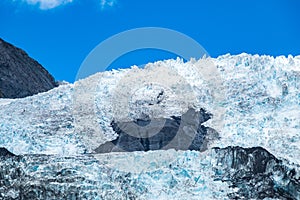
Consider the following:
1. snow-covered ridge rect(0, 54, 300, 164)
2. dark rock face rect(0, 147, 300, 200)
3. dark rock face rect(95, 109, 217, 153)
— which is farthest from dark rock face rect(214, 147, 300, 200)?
dark rock face rect(95, 109, 217, 153)

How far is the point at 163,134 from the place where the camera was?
27.3 m

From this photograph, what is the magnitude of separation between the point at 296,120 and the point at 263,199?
5910 mm

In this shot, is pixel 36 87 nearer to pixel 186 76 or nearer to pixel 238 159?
pixel 186 76

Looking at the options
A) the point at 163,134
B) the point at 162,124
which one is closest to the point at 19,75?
the point at 162,124

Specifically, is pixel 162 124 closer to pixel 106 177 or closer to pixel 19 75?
pixel 106 177

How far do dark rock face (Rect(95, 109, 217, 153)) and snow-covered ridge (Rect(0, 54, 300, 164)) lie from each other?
0.47 m

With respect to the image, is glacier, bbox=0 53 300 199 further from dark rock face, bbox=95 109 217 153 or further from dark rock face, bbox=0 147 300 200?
dark rock face, bbox=95 109 217 153

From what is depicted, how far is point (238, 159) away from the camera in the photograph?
22109 mm

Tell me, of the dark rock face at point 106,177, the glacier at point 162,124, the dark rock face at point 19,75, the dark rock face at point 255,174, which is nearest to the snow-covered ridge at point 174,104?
the glacier at point 162,124

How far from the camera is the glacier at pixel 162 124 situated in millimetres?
20562

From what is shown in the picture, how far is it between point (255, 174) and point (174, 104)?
29.7ft

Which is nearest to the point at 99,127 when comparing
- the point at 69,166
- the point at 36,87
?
the point at 69,166

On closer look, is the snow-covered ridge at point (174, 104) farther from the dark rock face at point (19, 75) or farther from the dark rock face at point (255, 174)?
the dark rock face at point (19, 75)

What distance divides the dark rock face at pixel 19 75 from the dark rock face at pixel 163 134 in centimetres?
1871
